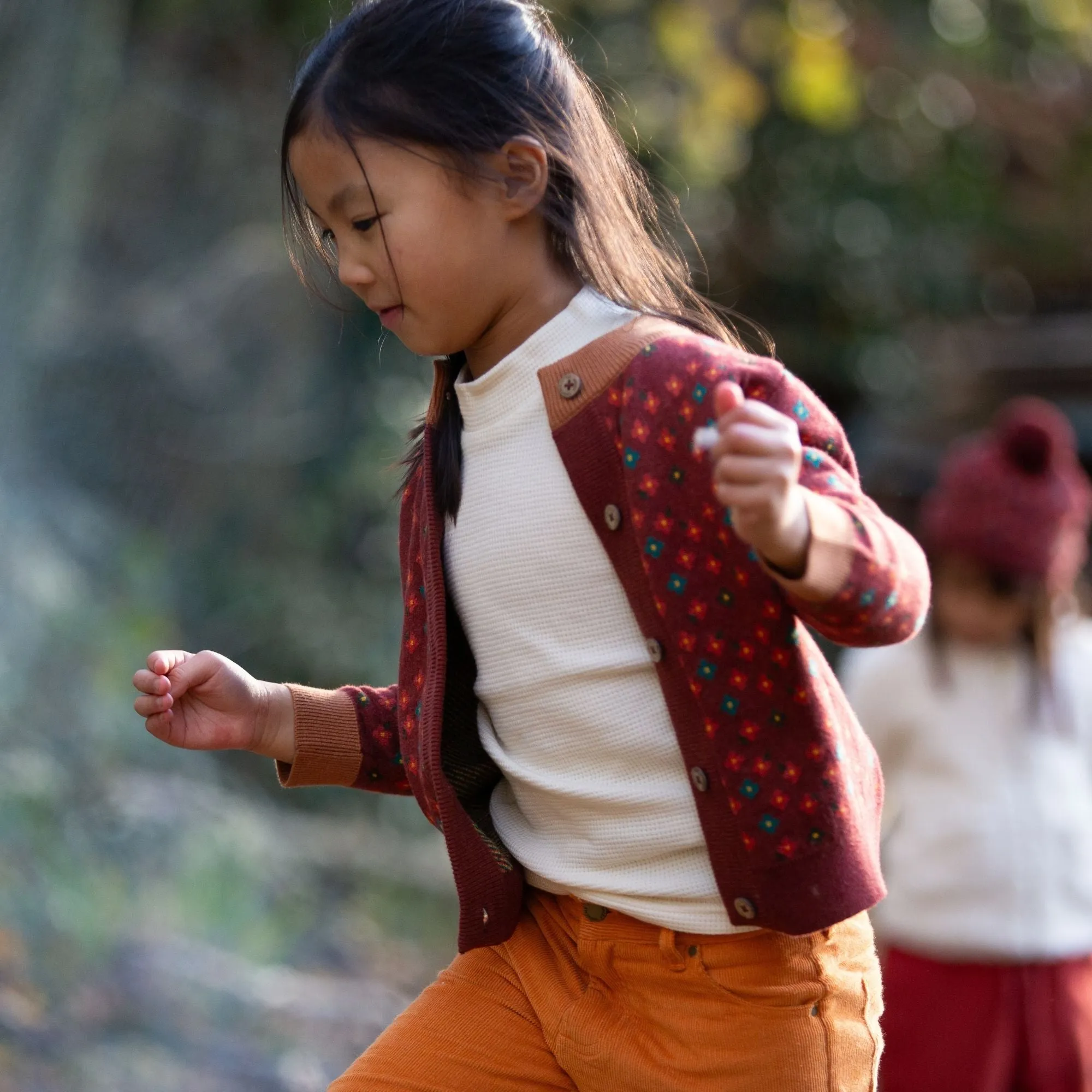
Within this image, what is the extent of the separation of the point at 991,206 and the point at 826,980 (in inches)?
281

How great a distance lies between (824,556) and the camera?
1444 millimetres

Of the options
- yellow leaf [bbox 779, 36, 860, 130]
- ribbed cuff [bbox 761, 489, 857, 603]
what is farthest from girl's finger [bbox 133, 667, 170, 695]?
yellow leaf [bbox 779, 36, 860, 130]

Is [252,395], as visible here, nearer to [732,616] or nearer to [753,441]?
[732,616]

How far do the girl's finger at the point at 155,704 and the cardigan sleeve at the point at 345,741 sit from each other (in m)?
0.17

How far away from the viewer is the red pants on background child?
9.36 feet

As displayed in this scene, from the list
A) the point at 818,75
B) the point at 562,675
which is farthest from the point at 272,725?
the point at 818,75

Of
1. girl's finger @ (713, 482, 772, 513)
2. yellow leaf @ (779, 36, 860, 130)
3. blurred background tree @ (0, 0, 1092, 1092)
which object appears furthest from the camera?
yellow leaf @ (779, 36, 860, 130)

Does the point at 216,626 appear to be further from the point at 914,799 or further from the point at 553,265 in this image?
the point at 553,265

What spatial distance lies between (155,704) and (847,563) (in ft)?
2.94

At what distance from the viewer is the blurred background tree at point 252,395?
390 cm

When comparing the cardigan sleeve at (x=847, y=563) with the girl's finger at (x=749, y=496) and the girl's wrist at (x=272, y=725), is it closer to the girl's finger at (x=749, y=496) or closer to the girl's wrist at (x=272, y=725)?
the girl's finger at (x=749, y=496)

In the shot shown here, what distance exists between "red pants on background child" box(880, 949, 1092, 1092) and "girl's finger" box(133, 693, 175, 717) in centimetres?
168

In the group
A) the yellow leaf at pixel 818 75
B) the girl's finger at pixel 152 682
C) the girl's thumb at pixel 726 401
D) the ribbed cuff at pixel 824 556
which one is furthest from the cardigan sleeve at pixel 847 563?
the yellow leaf at pixel 818 75

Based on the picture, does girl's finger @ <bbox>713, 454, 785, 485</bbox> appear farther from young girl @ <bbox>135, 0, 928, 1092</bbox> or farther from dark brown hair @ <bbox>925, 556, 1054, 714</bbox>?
dark brown hair @ <bbox>925, 556, 1054, 714</bbox>
